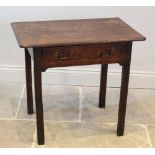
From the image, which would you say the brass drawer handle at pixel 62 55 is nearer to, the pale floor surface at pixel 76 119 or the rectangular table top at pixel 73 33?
the rectangular table top at pixel 73 33

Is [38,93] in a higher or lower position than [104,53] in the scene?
lower

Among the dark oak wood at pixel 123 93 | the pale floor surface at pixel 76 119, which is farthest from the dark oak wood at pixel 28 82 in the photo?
the dark oak wood at pixel 123 93

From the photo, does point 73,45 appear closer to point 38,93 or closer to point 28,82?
point 38,93

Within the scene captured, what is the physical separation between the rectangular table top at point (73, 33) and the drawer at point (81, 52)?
0.13 feet

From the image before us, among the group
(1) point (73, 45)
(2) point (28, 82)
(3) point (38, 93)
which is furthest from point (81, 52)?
(2) point (28, 82)

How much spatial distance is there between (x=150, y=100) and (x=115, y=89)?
30 centimetres

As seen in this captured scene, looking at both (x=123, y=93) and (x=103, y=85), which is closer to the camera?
(x=123, y=93)

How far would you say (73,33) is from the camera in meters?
1.54

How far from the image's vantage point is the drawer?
4.67 ft

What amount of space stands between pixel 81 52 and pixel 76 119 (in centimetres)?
61

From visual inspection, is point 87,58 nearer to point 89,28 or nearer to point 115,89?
point 89,28

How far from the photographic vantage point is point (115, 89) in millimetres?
2373

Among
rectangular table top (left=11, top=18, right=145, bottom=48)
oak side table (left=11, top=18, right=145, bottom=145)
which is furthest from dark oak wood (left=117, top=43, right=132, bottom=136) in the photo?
rectangular table top (left=11, top=18, right=145, bottom=48)
